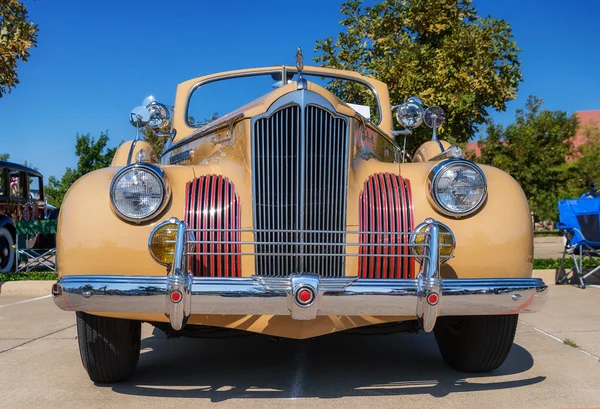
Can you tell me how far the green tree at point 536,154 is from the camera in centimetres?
2078

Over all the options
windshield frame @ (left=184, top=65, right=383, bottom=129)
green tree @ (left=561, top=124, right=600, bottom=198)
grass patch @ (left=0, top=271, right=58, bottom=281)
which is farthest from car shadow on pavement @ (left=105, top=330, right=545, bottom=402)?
green tree @ (left=561, top=124, right=600, bottom=198)

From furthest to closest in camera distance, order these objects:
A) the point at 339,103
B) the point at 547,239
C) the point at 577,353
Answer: the point at 547,239 → the point at 577,353 → the point at 339,103

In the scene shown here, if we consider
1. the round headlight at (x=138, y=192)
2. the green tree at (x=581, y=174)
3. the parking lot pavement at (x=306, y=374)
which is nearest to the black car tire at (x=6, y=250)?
the parking lot pavement at (x=306, y=374)

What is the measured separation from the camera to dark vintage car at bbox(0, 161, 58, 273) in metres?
9.97

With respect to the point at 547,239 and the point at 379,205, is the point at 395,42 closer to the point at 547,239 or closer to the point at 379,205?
the point at 379,205

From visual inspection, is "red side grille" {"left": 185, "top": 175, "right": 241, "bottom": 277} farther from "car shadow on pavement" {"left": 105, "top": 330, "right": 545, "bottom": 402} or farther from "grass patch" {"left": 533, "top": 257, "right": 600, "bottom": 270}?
"grass patch" {"left": 533, "top": 257, "right": 600, "bottom": 270}

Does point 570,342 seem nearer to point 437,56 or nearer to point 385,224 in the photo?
point 385,224

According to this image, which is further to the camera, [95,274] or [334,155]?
[334,155]

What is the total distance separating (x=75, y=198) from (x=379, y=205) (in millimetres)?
1541

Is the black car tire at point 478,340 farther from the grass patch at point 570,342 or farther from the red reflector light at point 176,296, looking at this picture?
the red reflector light at point 176,296

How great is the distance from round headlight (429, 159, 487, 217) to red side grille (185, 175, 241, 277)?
1024 mm

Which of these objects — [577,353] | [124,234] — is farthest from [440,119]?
[124,234]

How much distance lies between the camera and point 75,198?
292 cm

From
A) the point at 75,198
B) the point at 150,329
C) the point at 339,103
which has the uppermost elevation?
the point at 339,103
